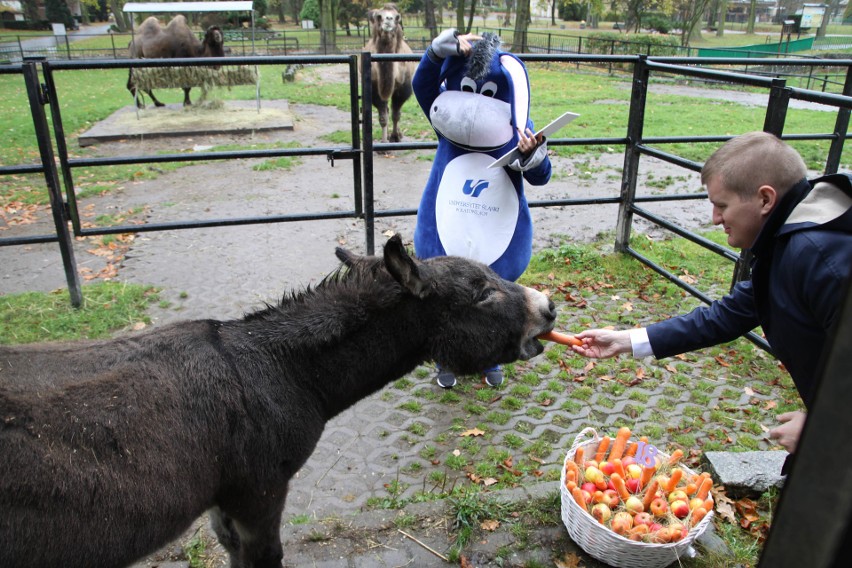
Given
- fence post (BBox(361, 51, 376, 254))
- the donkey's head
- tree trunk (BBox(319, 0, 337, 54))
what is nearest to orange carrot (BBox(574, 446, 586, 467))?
the donkey's head

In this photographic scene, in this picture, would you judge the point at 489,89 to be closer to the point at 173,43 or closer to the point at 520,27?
the point at 173,43

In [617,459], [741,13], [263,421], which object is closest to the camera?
[263,421]

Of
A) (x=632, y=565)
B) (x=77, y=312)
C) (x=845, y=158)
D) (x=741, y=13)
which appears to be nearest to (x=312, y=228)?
(x=77, y=312)

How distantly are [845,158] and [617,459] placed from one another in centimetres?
1099

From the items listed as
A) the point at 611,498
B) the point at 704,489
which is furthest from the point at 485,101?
the point at 704,489

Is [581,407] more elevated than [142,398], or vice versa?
[142,398]

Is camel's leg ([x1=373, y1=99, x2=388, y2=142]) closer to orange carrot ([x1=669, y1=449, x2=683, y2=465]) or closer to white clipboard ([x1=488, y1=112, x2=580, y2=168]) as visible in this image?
white clipboard ([x1=488, y1=112, x2=580, y2=168])

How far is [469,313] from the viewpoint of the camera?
9.46ft

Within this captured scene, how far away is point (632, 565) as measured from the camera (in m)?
2.85

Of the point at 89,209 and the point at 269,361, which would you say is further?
the point at 89,209

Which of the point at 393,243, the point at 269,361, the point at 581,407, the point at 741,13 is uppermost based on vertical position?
the point at 741,13

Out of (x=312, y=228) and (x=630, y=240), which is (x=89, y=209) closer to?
(x=312, y=228)

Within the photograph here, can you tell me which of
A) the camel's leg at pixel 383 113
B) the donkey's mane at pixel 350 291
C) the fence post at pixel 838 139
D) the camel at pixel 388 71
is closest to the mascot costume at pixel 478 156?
the donkey's mane at pixel 350 291

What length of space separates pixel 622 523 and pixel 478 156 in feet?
7.86
